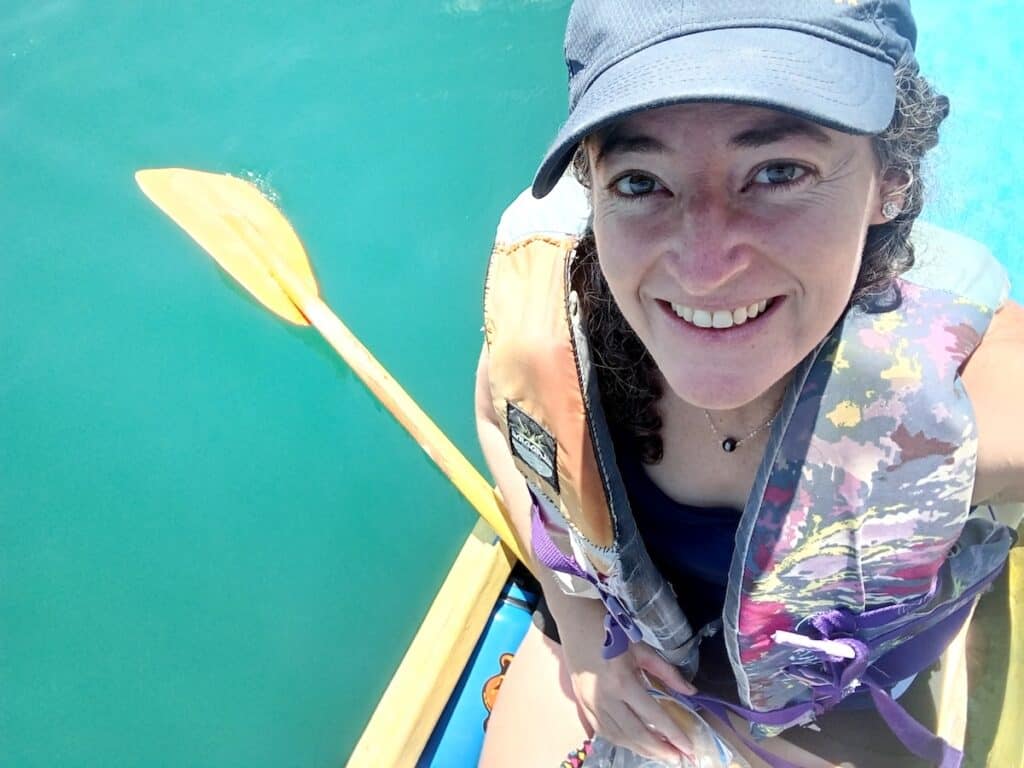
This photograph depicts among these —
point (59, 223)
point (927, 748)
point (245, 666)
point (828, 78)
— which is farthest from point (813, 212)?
point (59, 223)

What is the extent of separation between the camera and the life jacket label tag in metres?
1.14

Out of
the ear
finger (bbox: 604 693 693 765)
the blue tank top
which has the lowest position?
finger (bbox: 604 693 693 765)

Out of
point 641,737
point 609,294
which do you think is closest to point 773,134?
point 609,294

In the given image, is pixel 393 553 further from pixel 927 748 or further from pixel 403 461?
pixel 927 748

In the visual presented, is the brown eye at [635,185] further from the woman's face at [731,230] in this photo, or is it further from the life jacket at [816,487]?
the life jacket at [816,487]

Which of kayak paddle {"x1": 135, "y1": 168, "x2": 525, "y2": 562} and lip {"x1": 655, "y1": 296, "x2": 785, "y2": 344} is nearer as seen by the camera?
lip {"x1": 655, "y1": 296, "x2": 785, "y2": 344}

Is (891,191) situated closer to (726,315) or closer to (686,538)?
(726,315)

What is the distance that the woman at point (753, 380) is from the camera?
729 mm

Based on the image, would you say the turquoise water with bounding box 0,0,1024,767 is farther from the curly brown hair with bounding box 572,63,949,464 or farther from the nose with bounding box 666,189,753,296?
the nose with bounding box 666,189,753,296

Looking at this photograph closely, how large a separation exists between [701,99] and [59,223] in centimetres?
249

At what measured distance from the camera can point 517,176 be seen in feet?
8.71

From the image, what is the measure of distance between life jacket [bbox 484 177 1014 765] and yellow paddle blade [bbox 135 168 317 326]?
1.38 meters

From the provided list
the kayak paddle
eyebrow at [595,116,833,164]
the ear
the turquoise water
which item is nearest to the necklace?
the ear

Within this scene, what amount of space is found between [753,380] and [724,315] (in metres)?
0.08
